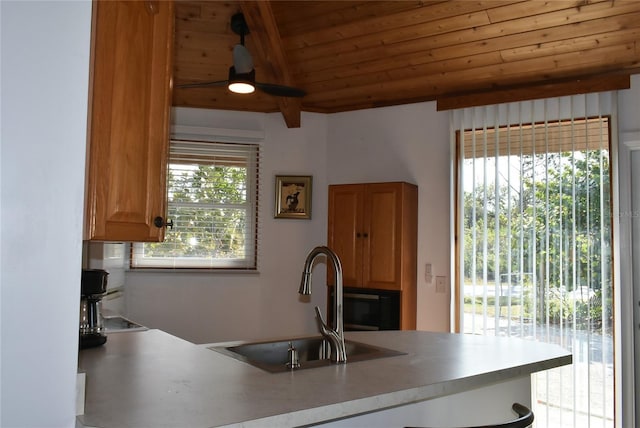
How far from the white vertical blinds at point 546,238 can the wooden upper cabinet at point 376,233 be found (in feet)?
1.29

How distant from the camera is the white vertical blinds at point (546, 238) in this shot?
11.5 ft

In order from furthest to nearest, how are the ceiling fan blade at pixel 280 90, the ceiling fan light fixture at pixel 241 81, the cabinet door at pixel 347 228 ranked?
the cabinet door at pixel 347 228
the ceiling fan blade at pixel 280 90
the ceiling fan light fixture at pixel 241 81

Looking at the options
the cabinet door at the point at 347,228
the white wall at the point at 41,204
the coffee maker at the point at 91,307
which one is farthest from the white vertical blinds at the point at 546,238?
the white wall at the point at 41,204

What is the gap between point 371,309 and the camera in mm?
4102

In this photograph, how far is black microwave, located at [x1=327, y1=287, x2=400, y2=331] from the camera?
4043 mm

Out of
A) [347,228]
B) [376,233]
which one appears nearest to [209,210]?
[347,228]

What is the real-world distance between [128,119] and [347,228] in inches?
114

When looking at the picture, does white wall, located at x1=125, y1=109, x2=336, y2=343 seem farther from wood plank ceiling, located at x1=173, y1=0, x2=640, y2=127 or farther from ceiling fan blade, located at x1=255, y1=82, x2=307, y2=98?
ceiling fan blade, located at x1=255, y1=82, x2=307, y2=98

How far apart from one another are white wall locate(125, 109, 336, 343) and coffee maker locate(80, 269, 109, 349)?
2.50 metres

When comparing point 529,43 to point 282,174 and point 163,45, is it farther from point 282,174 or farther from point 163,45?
point 163,45

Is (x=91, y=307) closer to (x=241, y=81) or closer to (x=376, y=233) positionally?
(x=241, y=81)

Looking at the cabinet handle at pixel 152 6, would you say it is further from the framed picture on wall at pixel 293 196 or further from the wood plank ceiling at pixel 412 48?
the framed picture on wall at pixel 293 196

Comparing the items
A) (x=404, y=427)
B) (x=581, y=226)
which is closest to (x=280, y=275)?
(x=581, y=226)

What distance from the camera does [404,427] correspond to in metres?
1.65
